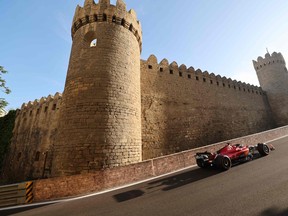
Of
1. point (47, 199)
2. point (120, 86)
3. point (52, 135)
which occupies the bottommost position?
point (47, 199)

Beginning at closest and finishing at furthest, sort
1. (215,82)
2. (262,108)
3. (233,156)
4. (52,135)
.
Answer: (233,156) → (52,135) → (215,82) → (262,108)

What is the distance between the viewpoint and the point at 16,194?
5.24 meters

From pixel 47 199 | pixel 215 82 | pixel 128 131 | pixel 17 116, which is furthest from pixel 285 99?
pixel 17 116

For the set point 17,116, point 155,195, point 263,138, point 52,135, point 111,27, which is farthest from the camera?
point 17,116

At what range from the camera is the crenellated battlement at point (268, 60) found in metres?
24.6

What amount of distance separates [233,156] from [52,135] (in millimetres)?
15092

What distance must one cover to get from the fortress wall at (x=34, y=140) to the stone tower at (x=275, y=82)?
99.0 ft

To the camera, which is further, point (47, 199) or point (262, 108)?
point (262, 108)

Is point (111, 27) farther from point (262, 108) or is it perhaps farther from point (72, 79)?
point (262, 108)

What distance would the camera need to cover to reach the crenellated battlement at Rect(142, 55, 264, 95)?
14117 millimetres

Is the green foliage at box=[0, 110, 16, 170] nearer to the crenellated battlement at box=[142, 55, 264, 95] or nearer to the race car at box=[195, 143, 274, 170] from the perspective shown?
the crenellated battlement at box=[142, 55, 264, 95]

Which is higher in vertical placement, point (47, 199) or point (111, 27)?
point (111, 27)

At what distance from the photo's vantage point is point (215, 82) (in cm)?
1808

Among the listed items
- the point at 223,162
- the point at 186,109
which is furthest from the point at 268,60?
the point at 223,162
